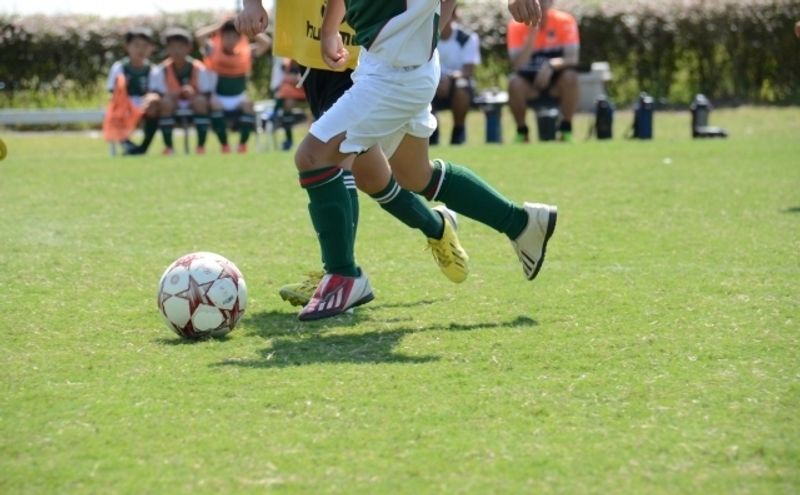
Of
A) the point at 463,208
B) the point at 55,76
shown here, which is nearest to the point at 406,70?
the point at 463,208

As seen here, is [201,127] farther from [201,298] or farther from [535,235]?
[201,298]

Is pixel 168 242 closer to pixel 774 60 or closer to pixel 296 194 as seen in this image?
pixel 296 194

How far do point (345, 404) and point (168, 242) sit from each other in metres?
4.14

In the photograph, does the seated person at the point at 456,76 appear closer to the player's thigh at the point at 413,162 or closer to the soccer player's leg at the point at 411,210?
the soccer player's leg at the point at 411,210

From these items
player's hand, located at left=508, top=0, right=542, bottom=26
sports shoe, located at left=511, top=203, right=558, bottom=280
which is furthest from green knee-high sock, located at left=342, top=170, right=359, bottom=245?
player's hand, located at left=508, top=0, right=542, bottom=26

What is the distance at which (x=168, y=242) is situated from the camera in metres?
8.11

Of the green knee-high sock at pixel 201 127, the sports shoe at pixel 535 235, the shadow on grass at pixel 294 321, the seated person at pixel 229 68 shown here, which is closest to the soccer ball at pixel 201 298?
the shadow on grass at pixel 294 321

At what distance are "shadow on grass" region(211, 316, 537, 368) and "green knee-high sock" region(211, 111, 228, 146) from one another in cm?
1102

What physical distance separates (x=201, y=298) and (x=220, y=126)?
11.3m

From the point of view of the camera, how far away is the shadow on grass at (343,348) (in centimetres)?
483

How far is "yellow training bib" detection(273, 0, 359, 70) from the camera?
239 inches

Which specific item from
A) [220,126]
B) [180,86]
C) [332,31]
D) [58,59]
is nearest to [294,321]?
[332,31]

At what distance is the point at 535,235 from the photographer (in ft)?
19.6

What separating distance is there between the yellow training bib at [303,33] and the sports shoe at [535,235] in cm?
107
